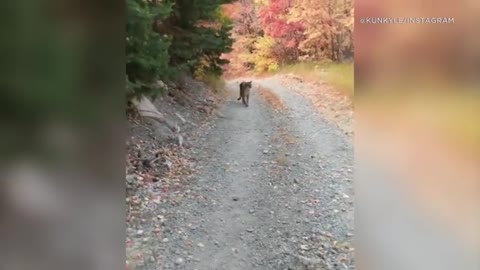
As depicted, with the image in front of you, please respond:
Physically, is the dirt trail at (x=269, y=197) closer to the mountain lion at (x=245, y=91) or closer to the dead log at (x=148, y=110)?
the mountain lion at (x=245, y=91)

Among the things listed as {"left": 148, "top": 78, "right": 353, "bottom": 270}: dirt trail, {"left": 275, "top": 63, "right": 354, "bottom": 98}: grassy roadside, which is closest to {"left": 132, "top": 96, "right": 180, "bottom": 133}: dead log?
{"left": 148, "top": 78, "right": 353, "bottom": 270}: dirt trail

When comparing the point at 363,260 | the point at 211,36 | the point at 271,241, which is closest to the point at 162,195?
the point at 271,241

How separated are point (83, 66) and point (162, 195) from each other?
0.49 meters

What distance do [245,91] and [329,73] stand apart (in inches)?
11.8

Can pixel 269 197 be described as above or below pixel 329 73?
below

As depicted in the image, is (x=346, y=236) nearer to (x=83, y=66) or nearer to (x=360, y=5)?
(x=360, y=5)

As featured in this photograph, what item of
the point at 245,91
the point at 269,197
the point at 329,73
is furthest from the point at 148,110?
the point at 329,73

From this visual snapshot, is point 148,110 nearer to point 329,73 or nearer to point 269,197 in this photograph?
point 269,197

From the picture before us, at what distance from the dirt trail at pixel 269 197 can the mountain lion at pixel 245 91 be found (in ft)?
0.07

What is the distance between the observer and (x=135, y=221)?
1.74 meters

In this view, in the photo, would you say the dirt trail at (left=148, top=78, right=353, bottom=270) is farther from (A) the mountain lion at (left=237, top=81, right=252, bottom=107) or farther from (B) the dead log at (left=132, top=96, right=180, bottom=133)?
(B) the dead log at (left=132, top=96, right=180, bottom=133)

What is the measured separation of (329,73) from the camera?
1720 millimetres

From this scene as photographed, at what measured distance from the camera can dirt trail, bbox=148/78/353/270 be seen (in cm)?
171

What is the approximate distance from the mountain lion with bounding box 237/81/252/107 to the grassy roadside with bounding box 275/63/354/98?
0.12 m
